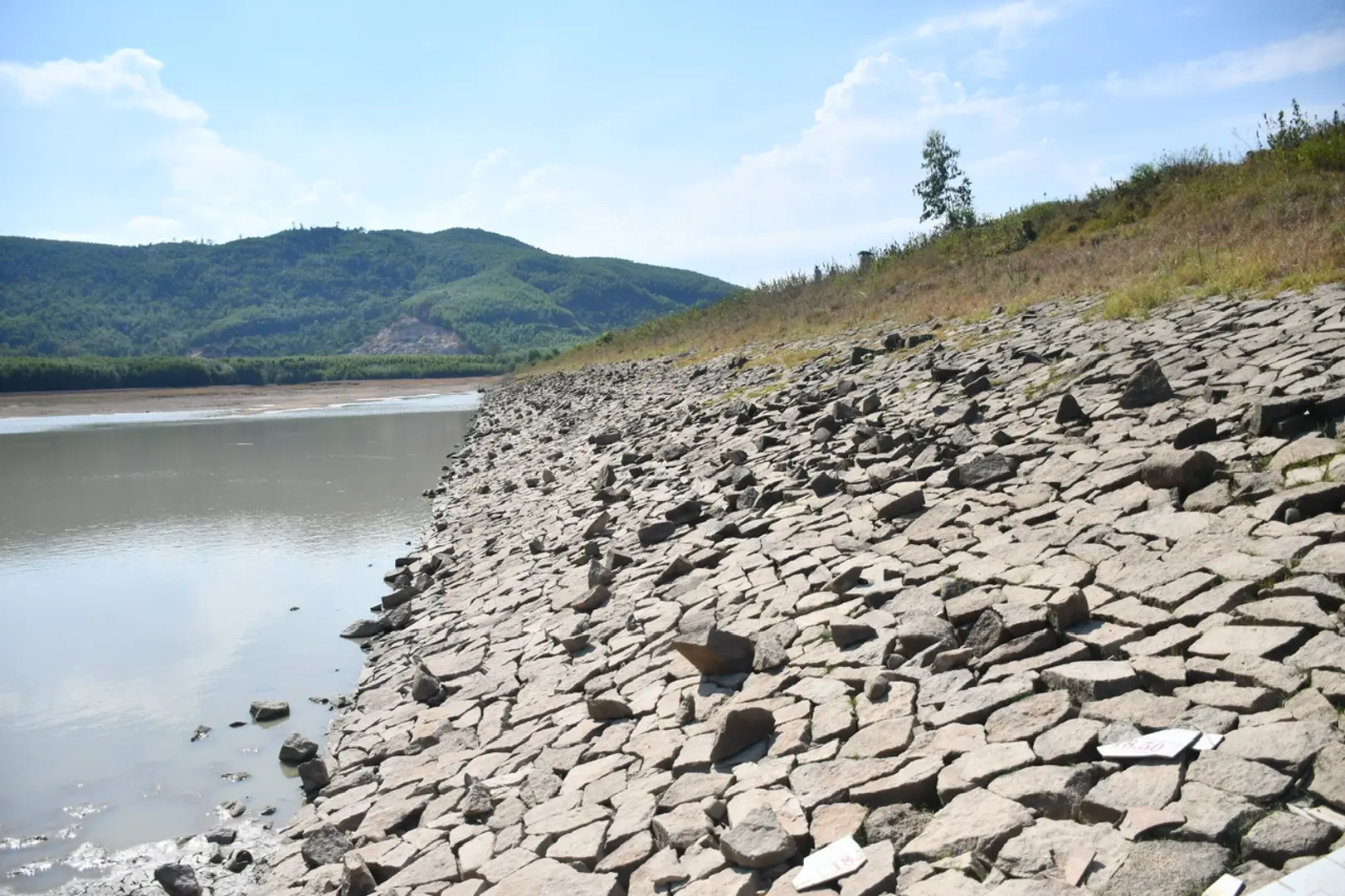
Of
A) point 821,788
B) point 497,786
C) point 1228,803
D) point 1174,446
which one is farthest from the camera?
point 1174,446

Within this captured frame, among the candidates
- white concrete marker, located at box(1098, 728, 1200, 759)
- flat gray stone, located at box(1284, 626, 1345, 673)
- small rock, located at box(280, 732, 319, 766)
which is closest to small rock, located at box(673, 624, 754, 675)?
white concrete marker, located at box(1098, 728, 1200, 759)

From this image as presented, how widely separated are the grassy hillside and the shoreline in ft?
135

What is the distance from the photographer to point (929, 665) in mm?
4613

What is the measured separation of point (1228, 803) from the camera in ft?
9.75

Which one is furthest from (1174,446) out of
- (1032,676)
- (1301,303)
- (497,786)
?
(497,786)

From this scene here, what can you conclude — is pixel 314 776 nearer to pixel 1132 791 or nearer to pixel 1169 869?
pixel 1132 791

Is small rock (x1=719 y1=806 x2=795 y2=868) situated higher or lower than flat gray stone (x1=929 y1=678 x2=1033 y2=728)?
lower

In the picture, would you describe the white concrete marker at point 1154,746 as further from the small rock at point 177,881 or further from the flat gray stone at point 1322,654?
the small rock at point 177,881

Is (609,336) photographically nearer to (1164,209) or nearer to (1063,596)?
(1164,209)

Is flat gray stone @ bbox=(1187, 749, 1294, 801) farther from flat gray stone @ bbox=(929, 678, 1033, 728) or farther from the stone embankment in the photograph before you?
flat gray stone @ bbox=(929, 678, 1033, 728)

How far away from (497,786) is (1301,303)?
301 inches

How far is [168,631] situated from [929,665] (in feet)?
30.9

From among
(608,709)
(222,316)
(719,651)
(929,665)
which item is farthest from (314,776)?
(222,316)

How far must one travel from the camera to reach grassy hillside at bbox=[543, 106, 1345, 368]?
35.4 feet
